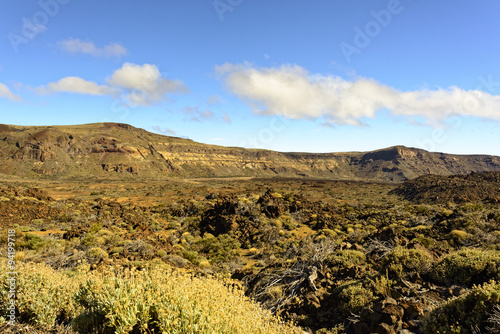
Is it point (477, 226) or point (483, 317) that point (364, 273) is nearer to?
point (483, 317)

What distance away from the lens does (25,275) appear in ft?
15.8

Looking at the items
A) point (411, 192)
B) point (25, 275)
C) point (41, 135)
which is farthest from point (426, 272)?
point (41, 135)

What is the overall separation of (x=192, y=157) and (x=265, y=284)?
368 ft

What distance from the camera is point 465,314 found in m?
3.87

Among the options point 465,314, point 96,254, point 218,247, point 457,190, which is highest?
point 457,190

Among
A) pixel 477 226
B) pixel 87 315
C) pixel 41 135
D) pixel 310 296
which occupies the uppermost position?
pixel 41 135

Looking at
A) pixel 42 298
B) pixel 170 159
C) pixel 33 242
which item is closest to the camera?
pixel 42 298

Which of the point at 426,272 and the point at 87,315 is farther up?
the point at 426,272

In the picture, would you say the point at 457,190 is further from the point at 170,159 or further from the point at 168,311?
the point at 170,159

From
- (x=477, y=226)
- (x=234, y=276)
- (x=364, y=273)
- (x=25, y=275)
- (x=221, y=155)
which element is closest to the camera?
(x=25, y=275)

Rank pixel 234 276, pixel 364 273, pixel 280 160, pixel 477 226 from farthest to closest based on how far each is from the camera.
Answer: pixel 280 160, pixel 477 226, pixel 234 276, pixel 364 273

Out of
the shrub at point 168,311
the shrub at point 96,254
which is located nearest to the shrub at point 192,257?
the shrub at point 96,254

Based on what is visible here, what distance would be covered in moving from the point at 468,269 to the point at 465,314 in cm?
253

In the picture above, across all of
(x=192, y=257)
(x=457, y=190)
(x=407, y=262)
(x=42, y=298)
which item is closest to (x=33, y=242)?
(x=192, y=257)
